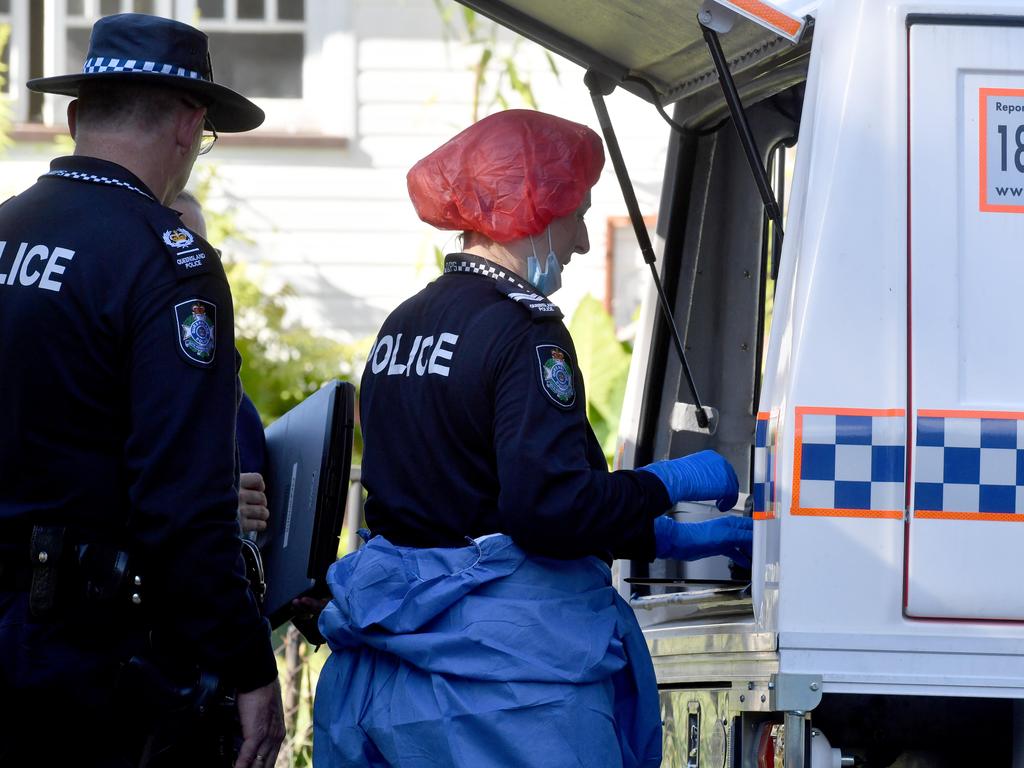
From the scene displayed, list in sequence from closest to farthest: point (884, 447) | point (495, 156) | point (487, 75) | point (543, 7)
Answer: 1. point (884, 447)
2. point (495, 156)
3. point (543, 7)
4. point (487, 75)

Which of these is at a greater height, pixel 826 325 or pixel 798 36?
pixel 798 36

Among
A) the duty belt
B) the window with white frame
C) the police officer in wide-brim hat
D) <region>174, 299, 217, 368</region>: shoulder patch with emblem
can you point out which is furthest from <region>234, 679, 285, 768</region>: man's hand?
the window with white frame

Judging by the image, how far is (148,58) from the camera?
2.91m

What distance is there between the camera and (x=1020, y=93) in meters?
2.74

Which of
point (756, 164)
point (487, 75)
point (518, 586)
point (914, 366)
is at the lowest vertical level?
point (518, 586)

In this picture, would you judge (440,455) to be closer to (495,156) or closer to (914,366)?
(495,156)

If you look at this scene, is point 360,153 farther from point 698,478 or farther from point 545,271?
point 698,478

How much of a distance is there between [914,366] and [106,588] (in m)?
1.52

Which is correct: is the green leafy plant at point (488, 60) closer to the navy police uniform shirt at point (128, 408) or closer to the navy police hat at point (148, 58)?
the navy police hat at point (148, 58)

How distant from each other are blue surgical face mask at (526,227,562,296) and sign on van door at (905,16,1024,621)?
0.79 meters

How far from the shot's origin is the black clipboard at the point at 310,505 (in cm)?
339

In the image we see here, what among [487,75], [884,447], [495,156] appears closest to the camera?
[884,447]

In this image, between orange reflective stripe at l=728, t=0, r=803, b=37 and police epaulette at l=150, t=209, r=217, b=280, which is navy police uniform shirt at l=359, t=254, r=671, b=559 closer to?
police epaulette at l=150, t=209, r=217, b=280

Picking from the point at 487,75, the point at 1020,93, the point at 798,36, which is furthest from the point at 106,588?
the point at 487,75
